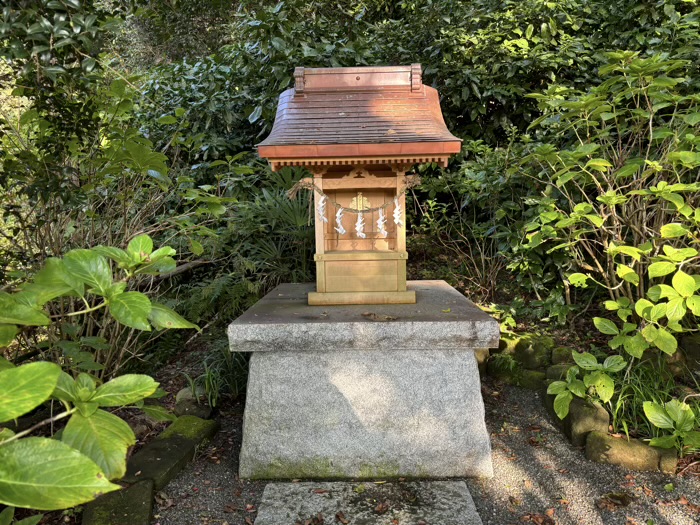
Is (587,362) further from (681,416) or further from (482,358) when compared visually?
(482,358)

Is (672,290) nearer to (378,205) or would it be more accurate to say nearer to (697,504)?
(697,504)

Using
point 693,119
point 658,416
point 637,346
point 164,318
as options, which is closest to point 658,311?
point 637,346

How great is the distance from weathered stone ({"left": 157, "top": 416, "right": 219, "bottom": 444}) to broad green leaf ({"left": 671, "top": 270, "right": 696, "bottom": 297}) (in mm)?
2745

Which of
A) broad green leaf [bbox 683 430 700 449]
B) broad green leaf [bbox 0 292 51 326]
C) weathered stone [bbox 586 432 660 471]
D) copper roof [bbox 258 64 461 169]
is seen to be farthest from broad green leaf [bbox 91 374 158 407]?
broad green leaf [bbox 683 430 700 449]

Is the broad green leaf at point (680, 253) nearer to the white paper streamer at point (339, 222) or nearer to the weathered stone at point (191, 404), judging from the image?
the white paper streamer at point (339, 222)

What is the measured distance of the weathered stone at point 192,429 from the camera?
9.12ft

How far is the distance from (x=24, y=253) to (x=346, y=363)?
6.36 feet

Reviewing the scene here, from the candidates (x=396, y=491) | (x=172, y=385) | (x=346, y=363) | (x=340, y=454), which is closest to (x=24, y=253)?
(x=172, y=385)

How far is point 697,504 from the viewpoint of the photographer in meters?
2.21

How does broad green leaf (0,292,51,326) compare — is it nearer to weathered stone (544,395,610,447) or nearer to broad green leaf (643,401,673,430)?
broad green leaf (643,401,673,430)

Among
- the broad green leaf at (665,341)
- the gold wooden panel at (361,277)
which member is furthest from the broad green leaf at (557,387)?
the gold wooden panel at (361,277)

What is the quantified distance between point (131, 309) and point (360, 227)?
2222 millimetres

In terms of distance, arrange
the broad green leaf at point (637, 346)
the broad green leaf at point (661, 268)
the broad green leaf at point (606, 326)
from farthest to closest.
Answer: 1. the broad green leaf at point (606, 326)
2. the broad green leaf at point (637, 346)
3. the broad green leaf at point (661, 268)

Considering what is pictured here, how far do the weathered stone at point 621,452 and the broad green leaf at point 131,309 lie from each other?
2606mm
